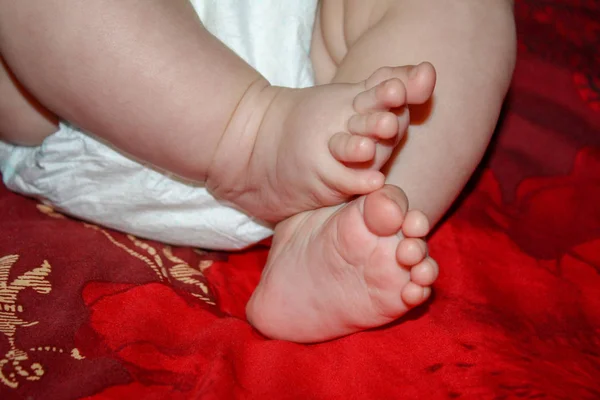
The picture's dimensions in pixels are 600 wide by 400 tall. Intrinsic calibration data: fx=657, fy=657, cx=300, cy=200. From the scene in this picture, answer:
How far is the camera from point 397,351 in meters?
0.61

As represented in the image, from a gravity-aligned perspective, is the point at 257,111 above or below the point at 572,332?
above

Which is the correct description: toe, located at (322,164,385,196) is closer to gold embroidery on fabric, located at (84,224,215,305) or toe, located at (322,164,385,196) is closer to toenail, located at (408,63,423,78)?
toenail, located at (408,63,423,78)

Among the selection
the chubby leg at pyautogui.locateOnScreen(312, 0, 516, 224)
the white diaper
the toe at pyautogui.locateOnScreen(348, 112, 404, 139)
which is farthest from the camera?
the white diaper

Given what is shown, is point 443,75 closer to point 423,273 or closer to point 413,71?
Result: point 413,71

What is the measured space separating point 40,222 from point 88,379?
269mm

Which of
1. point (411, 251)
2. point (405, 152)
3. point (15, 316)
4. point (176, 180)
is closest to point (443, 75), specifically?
point (405, 152)

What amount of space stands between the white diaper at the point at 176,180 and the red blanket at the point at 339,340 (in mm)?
32

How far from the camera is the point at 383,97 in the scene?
0.53m

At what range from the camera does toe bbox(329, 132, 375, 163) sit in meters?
0.53

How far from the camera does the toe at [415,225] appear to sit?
21.1 inches

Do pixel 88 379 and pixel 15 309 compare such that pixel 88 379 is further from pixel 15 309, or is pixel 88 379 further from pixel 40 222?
pixel 40 222

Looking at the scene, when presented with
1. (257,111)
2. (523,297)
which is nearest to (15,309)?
(257,111)

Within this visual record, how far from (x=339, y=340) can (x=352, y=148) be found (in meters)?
0.20

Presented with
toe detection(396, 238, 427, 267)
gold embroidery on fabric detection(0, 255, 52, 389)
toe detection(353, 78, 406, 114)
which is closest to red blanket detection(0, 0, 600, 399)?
gold embroidery on fabric detection(0, 255, 52, 389)
